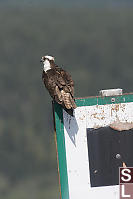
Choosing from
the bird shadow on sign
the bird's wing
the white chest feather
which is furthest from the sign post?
the white chest feather

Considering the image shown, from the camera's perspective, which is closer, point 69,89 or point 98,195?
point 98,195

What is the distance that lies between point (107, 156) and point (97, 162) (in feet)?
0.42

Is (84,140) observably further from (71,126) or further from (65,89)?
(65,89)

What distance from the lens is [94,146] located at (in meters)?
3.75

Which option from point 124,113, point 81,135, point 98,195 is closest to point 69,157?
point 81,135

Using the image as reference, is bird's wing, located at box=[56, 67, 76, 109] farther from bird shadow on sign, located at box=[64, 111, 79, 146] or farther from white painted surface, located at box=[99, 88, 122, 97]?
white painted surface, located at box=[99, 88, 122, 97]

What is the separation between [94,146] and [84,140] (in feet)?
0.42

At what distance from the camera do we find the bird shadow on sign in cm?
370

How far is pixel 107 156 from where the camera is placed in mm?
3742

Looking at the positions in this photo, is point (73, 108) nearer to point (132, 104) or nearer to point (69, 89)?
point (69, 89)

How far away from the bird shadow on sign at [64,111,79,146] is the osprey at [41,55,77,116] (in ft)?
0.19

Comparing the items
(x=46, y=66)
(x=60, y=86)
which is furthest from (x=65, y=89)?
(x=46, y=66)

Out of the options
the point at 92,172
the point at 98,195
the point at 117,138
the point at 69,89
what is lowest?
the point at 98,195

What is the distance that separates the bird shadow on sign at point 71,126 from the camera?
370 centimetres
